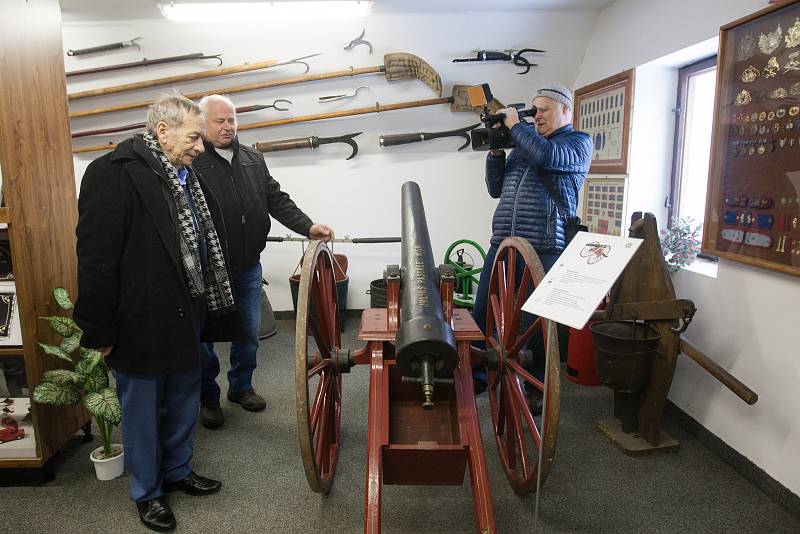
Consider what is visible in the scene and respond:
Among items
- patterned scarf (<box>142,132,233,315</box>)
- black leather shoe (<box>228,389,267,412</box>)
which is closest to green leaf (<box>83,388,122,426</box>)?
patterned scarf (<box>142,132,233,315</box>)

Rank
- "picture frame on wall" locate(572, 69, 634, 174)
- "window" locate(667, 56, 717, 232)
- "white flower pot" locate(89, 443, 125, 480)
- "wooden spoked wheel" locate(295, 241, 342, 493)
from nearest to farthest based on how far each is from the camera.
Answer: "wooden spoked wheel" locate(295, 241, 342, 493) < "white flower pot" locate(89, 443, 125, 480) < "window" locate(667, 56, 717, 232) < "picture frame on wall" locate(572, 69, 634, 174)

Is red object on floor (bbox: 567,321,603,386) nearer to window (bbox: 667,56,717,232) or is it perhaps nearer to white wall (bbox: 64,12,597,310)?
window (bbox: 667,56,717,232)

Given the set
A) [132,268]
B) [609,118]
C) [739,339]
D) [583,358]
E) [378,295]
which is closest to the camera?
[132,268]

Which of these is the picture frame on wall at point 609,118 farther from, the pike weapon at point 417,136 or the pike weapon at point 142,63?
the pike weapon at point 142,63

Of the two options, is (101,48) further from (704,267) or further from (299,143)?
(704,267)

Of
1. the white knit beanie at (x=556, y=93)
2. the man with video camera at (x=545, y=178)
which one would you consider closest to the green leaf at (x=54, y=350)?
the man with video camera at (x=545, y=178)

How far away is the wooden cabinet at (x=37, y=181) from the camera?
6.50 ft

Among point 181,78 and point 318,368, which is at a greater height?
point 181,78

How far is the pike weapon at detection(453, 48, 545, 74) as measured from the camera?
13.4ft

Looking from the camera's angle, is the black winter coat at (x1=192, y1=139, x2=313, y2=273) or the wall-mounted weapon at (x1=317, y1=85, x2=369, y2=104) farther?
the wall-mounted weapon at (x1=317, y1=85, x2=369, y2=104)

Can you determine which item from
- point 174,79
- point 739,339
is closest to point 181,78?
point 174,79

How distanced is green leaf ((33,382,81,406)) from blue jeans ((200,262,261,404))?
1.80 feet

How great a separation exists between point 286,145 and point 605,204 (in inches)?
89.2

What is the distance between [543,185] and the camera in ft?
8.22
